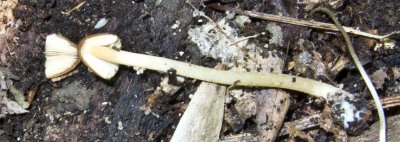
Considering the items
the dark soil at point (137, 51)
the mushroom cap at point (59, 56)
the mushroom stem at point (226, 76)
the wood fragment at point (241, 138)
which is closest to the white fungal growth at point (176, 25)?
the dark soil at point (137, 51)

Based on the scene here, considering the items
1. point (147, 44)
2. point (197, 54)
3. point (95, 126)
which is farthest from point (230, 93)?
point (95, 126)

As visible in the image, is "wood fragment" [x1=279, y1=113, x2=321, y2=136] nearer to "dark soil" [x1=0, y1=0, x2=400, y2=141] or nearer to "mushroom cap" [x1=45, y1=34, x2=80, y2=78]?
"dark soil" [x1=0, y1=0, x2=400, y2=141]

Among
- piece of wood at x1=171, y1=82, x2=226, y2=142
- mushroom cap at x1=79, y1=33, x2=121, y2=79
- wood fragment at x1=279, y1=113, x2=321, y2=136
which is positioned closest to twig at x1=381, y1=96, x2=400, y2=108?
wood fragment at x1=279, y1=113, x2=321, y2=136

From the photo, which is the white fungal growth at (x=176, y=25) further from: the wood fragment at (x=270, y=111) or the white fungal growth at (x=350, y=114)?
the white fungal growth at (x=350, y=114)

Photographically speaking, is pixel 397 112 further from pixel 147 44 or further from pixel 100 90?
pixel 100 90

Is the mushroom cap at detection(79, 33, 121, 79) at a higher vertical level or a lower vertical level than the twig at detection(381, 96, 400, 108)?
lower

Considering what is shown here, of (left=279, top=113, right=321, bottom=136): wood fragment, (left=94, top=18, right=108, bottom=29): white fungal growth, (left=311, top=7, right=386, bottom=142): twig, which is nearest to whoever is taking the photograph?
(left=311, top=7, right=386, bottom=142): twig
